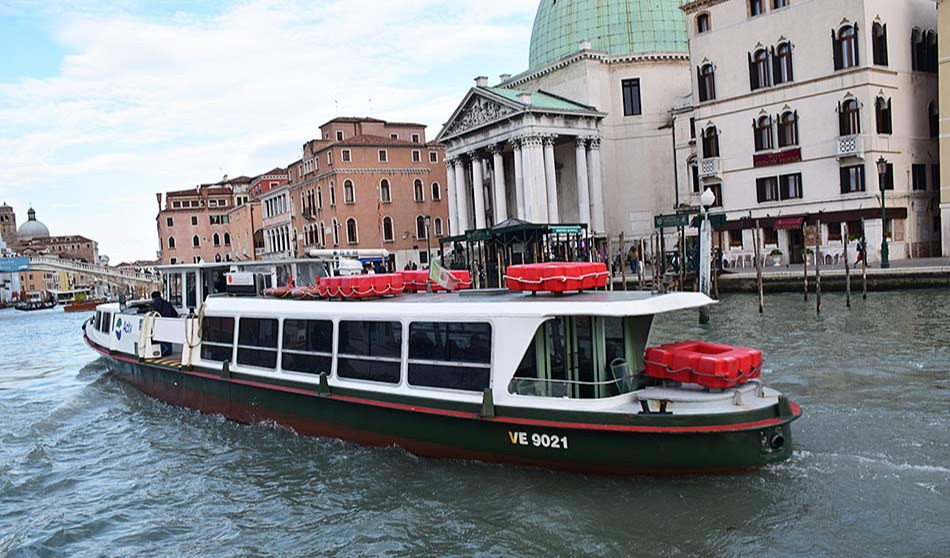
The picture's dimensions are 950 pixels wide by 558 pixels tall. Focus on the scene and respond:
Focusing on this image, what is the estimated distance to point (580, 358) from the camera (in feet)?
26.9

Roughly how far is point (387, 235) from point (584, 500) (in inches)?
1725

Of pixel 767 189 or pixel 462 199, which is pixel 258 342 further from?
pixel 462 199

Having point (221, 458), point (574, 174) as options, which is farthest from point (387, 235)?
point (221, 458)

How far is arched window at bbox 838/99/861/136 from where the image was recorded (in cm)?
2958

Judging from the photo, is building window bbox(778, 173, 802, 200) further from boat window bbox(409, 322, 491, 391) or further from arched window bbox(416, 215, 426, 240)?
boat window bbox(409, 322, 491, 391)

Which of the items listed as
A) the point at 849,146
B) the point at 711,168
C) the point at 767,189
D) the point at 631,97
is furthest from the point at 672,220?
the point at 631,97

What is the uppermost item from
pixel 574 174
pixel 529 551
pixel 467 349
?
pixel 574 174

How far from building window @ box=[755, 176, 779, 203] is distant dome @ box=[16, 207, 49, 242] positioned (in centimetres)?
12211

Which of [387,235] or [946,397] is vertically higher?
[387,235]

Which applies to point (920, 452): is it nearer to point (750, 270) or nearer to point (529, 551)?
point (529, 551)

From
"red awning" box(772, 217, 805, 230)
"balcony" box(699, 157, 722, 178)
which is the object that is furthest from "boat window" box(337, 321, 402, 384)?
"balcony" box(699, 157, 722, 178)

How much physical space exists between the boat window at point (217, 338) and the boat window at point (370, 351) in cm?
259

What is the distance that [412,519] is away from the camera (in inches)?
304

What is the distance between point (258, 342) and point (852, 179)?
2573cm
